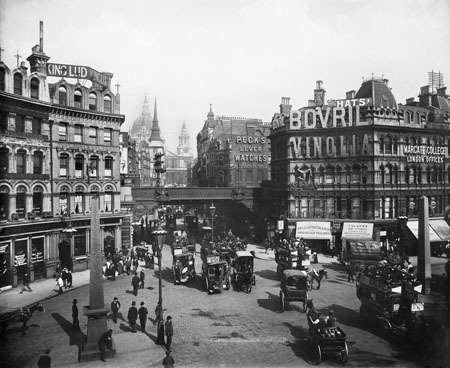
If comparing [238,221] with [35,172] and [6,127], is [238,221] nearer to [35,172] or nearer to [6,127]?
[35,172]

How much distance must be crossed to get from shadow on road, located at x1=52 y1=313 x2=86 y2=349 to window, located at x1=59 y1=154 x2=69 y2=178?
50.4 feet

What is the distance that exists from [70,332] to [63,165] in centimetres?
1865

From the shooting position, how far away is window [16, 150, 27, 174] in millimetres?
28156

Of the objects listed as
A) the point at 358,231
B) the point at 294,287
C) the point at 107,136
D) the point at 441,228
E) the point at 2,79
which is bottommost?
the point at 294,287

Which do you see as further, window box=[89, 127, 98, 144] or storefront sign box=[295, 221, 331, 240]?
storefront sign box=[295, 221, 331, 240]

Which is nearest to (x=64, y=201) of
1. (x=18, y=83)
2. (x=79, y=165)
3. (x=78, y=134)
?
(x=79, y=165)

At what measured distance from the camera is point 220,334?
1709 centimetres

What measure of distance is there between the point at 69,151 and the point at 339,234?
2911 cm

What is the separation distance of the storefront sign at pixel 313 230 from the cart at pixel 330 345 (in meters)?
23.9

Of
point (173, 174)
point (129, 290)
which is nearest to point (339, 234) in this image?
Result: point (129, 290)

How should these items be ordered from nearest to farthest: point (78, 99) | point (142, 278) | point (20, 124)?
point (142, 278)
point (20, 124)
point (78, 99)

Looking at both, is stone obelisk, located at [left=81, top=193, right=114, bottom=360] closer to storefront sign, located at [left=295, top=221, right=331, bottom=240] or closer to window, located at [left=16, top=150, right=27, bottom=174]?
window, located at [left=16, top=150, right=27, bottom=174]

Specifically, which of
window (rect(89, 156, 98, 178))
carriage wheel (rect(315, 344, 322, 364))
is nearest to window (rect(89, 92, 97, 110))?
window (rect(89, 156, 98, 178))

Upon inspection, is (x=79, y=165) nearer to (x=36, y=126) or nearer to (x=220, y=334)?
(x=36, y=126)
